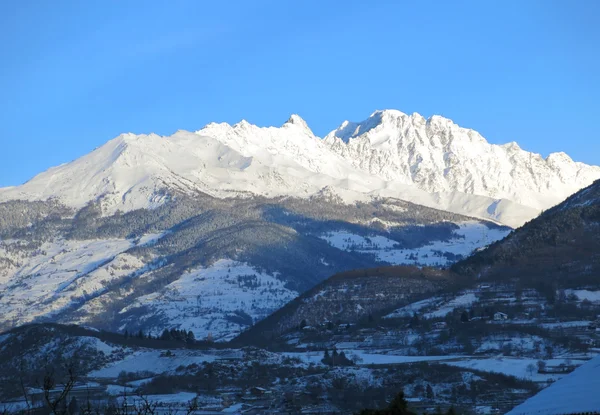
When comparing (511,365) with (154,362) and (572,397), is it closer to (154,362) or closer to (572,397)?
(154,362)

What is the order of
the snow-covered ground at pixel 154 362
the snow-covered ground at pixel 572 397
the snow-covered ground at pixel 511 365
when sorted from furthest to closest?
the snow-covered ground at pixel 154 362
the snow-covered ground at pixel 511 365
the snow-covered ground at pixel 572 397

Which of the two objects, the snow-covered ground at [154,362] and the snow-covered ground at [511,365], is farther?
the snow-covered ground at [154,362]

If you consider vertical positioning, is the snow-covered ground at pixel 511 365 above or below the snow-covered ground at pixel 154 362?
below

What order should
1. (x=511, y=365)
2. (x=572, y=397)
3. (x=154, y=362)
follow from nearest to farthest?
1. (x=572, y=397)
2. (x=511, y=365)
3. (x=154, y=362)

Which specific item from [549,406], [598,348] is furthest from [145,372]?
[549,406]

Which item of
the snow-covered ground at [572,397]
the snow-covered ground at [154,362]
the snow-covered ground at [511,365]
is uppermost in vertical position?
the snow-covered ground at [154,362]

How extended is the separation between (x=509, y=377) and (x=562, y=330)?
35178 millimetres

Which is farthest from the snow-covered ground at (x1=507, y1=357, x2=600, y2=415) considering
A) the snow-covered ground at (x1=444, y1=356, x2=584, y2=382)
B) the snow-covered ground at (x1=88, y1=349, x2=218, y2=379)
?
the snow-covered ground at (x1=88, y1=349, x2=218, y2=379)

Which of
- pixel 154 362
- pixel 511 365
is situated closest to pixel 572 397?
pixel 511 365

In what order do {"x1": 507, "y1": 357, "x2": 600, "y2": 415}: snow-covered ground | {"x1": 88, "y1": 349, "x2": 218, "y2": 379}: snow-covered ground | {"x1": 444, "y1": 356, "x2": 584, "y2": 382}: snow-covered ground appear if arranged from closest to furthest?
1. {"x1": 507, "y1": 357, "x2": 600, "y2": 415}: snow-covered ground
2. {"x1": 444, "y1": 356, "x2": 584, "y2": 382}: snow-covered ground
3. {"x1": 88, "y1": 349, "x2": 218, "y2": 379}: snow-covered ground

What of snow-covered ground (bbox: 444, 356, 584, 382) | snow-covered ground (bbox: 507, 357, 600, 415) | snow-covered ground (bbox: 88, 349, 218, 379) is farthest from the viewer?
snow-covered ground (bbox: 88, 349, 218, 379)

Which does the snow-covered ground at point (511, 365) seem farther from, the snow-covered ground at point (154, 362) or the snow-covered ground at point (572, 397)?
the snow-covered ground at point (572, 397)

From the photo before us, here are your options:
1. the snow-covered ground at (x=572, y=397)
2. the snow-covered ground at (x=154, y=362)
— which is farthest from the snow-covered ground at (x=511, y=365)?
the snow-covered ground at (x=572, y=397)

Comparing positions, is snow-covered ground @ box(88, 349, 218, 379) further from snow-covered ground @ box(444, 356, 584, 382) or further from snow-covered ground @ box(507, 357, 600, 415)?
snow-covered ground @ box(507, 357, 600, 415)
